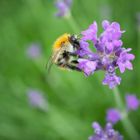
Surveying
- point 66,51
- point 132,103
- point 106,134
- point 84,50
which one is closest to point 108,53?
point 84,50

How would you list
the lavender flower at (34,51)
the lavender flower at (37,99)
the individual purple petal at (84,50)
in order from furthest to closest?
the lavender flower at (34,51)
the lavender flower at (37,99)
the individual purple petal at (84,50)

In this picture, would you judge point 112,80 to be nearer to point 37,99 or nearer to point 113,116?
point 113,116

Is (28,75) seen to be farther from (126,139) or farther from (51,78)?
(126,139)

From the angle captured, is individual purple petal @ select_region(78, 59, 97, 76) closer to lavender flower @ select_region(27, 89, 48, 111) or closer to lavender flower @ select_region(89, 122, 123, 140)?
lavender flower @ select_region(89, 122, 123, 140)

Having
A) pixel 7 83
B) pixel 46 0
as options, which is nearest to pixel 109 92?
pixel 7 83

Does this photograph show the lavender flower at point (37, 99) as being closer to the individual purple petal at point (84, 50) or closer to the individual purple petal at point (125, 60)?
Result: the individual purple petal at point (84, 50)

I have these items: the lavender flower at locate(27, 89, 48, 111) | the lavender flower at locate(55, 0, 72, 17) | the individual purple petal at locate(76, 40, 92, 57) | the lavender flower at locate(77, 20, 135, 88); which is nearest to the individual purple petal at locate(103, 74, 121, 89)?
the lavender flower at locate(77, 20, 135, 88)

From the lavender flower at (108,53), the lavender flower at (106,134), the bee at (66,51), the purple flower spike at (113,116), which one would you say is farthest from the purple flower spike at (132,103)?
the lavender flower at (108,53)
